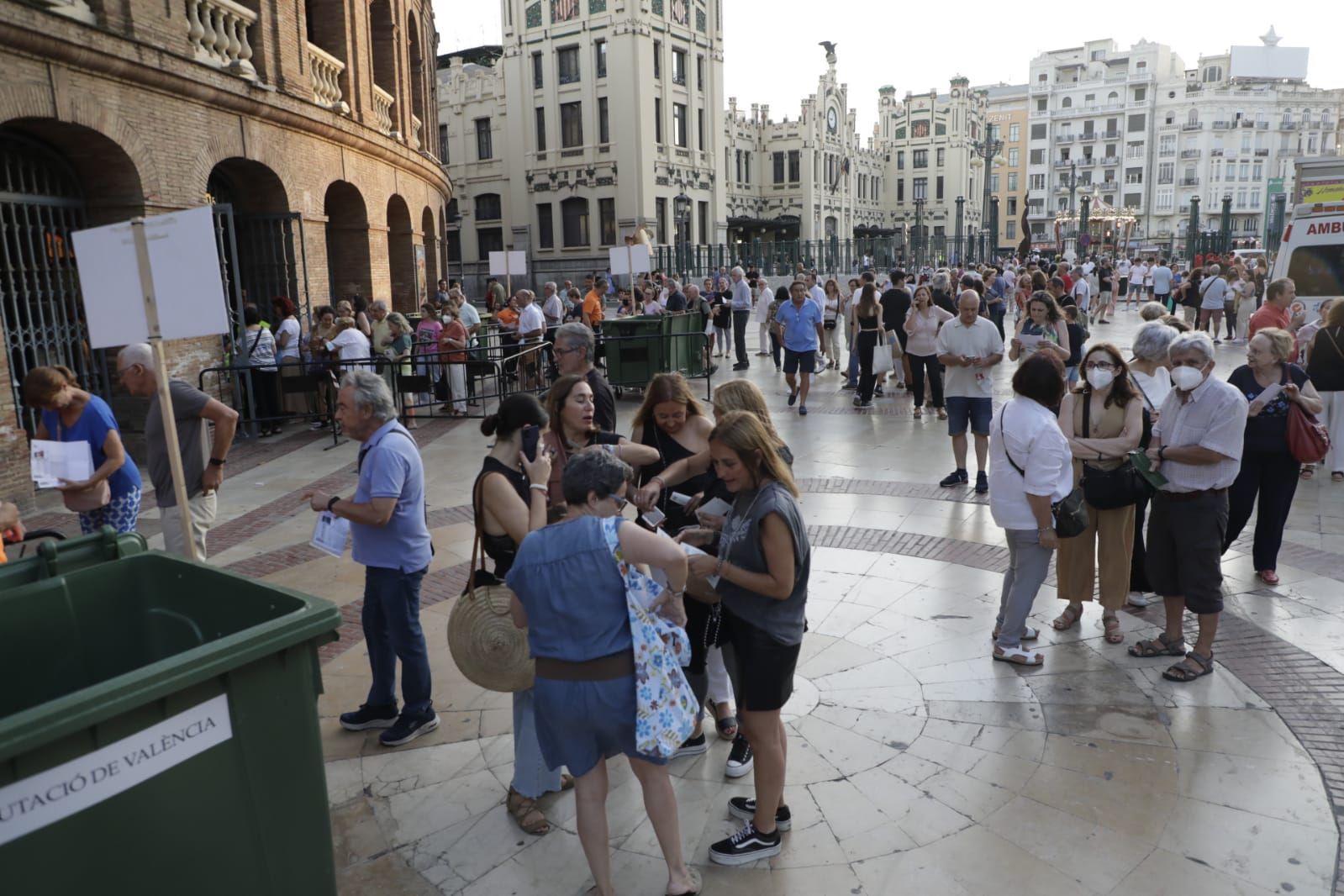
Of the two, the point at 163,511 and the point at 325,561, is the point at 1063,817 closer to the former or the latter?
the point at 163,511

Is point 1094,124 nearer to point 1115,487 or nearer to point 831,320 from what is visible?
point 831,320

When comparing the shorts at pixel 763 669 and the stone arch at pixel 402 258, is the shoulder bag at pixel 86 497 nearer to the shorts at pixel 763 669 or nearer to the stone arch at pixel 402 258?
the shorts at pixel 763 669

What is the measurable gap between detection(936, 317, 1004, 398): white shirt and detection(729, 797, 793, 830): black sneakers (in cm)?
586

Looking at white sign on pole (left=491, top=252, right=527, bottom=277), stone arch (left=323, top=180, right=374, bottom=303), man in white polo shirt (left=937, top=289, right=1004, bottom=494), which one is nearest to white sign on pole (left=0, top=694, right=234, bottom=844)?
man in white polo shirt (left=937, top=289, right=1004, bottom=494)

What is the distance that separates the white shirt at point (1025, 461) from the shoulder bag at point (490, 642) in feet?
9.02

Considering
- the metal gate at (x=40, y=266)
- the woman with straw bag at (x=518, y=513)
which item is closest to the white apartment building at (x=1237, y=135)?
the metal gate at (x=40, y=266)

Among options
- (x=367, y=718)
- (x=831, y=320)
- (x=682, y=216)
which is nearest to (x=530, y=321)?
(x=831, y=320)

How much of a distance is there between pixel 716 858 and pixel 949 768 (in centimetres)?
130

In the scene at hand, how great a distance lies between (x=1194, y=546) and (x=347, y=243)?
647 inches

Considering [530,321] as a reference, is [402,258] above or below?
above

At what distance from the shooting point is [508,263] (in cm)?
1925

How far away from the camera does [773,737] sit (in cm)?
357

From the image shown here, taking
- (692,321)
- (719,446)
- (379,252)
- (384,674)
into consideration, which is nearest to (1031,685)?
(719,446)

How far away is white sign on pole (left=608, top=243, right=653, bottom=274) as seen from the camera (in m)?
16.6
